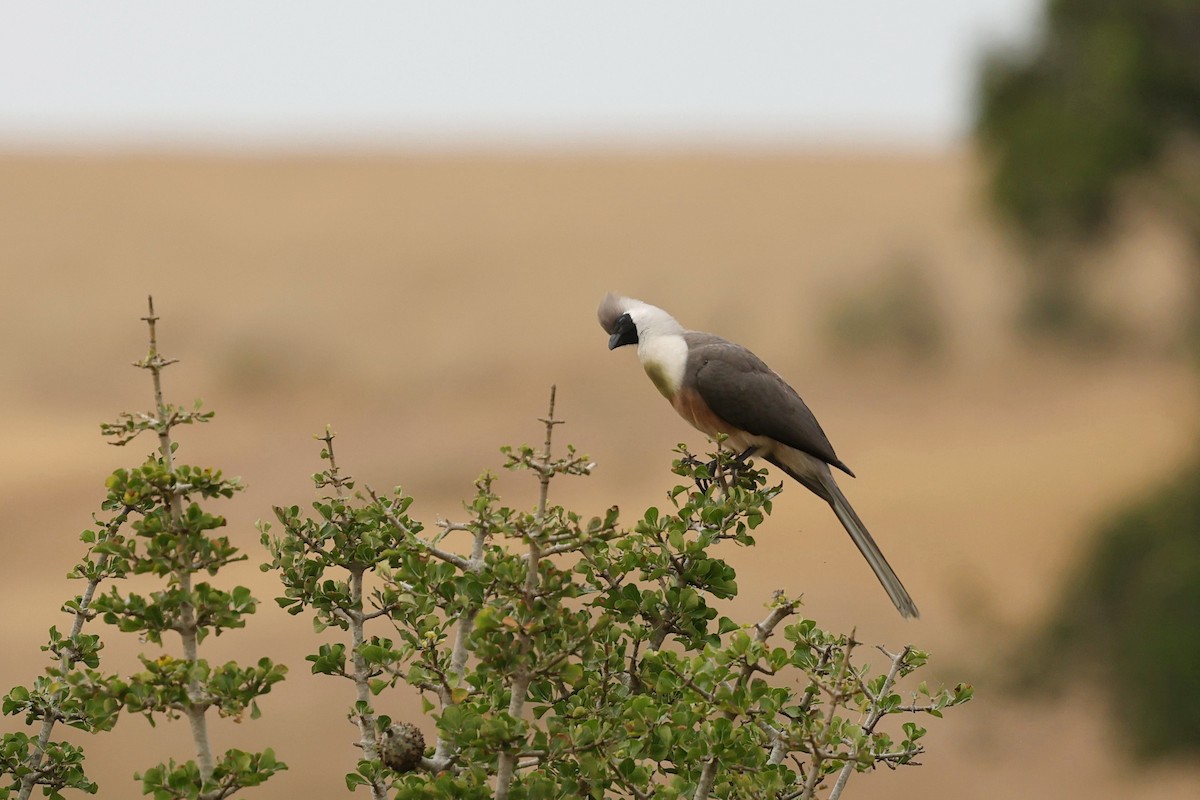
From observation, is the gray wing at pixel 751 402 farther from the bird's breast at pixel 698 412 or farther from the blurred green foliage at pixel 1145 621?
the blurred green foliage at pixel 1145 621

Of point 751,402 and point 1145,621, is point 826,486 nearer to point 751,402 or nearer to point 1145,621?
point 751,402

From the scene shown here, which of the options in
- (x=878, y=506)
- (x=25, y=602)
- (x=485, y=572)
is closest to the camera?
(x=485, y=572)

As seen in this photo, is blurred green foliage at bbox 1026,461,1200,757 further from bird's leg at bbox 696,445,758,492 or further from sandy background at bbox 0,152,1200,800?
bird's leg at bbox 696,445,758,492

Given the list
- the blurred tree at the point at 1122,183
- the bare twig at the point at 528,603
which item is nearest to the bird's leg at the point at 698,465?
the bare twig at the point at 528,603

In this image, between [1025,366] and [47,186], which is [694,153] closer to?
[47,186]

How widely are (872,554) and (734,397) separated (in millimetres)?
749

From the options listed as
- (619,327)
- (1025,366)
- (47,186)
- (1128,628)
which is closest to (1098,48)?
(1128,628)

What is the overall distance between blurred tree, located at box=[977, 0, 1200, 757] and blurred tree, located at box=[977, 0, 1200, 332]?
12 mm

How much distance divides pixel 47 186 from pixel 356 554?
175ft

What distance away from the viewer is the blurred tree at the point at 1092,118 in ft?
43.1

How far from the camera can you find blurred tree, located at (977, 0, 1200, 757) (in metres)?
12.0

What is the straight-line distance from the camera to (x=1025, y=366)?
3456cm

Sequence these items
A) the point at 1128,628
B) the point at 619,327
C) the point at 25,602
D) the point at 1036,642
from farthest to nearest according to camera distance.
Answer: the point at 25,602 < the point at 1036,642 < the point at 1128,628 < the point at 619,327

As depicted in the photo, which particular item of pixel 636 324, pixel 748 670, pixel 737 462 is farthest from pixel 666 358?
pixel 748 670
